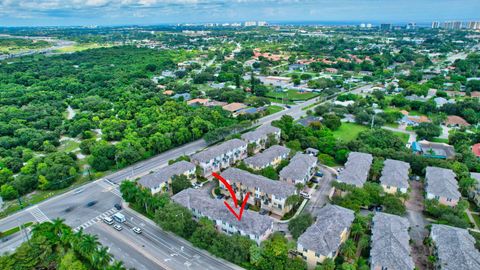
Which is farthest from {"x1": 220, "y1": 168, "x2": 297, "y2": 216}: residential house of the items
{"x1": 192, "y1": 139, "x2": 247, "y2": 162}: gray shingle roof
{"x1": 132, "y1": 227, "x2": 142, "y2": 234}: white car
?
{"x1": 132, "y1": 227, "x2": 142, "y2": 234}: white car

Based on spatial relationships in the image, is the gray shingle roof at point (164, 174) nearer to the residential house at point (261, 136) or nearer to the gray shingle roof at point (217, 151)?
the gray shingle roof at point (217, 151)

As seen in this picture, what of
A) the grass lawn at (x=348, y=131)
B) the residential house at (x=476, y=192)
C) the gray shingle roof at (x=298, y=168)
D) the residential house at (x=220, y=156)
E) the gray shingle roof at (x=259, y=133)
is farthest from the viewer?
the grass lawn at (x=348, y=131)

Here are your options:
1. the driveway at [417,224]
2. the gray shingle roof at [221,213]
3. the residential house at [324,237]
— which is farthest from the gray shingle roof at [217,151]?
the driveway at [417,224]

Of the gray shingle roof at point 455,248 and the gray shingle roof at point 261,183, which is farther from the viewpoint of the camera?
the gray shingle roof at point 261,183

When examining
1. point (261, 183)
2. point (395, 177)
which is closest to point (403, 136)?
point (395, 177)

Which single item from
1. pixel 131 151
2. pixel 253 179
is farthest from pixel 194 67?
pixel 253 179

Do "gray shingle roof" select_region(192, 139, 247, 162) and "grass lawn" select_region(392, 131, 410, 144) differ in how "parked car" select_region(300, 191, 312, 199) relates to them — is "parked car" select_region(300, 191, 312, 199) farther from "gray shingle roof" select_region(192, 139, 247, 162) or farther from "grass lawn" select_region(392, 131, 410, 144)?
"grass lawn" select_region(392, 131, 410, 144)

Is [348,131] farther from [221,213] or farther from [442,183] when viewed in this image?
[221,213]
